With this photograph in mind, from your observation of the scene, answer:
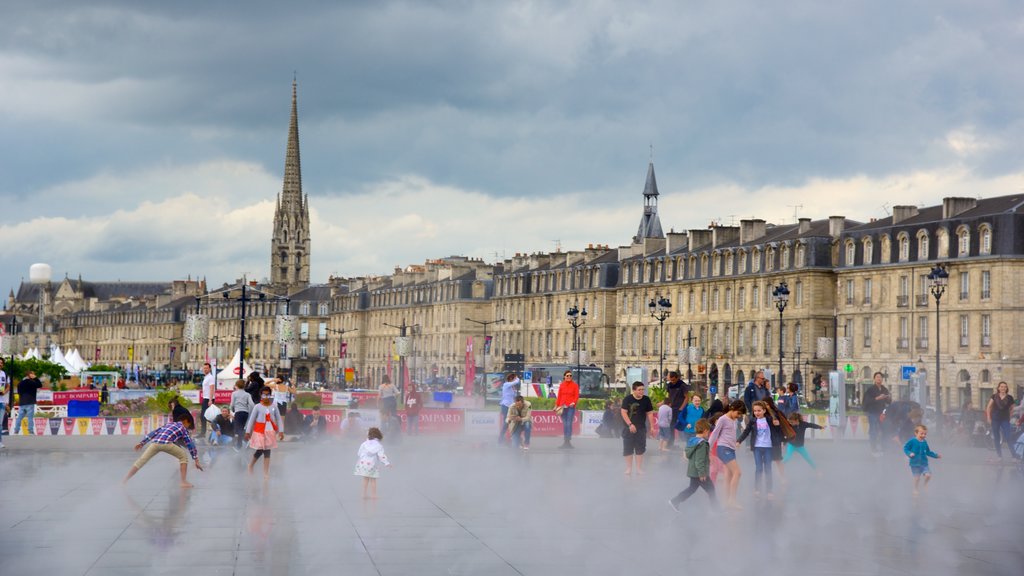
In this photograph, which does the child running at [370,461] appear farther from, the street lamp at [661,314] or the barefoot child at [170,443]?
the street lamp at [661,314]

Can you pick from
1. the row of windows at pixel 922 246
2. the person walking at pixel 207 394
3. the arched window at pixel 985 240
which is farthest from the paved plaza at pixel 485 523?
the row of windows at pixel 922 246

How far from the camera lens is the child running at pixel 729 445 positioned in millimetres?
20047

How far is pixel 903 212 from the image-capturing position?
80250 millimetres

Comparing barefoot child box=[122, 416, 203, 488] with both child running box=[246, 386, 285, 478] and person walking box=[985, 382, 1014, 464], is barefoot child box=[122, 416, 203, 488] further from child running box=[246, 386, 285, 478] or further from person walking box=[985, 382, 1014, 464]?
person walking box=[985, 382, 1014, 464]

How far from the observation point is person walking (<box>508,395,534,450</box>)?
3425 cm

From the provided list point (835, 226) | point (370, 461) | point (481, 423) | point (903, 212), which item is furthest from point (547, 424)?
point (835, 226)

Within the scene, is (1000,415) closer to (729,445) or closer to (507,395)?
(729,445)

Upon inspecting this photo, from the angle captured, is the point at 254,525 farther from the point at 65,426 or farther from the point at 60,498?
the point at 65,426

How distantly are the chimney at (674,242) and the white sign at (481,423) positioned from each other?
5744cm

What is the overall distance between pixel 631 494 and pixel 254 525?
7036 millimetres

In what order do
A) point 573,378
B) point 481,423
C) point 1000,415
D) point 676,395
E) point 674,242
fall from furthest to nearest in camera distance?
1. point 674,242
2. point 573,378
3. point 481,423
4. point 676,395
5. point 1000,415

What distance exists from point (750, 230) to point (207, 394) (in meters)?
50.8

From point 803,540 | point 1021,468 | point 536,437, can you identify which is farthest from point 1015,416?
point 803,540

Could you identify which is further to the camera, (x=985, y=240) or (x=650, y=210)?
(x=650, y=210)
